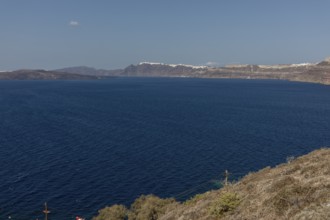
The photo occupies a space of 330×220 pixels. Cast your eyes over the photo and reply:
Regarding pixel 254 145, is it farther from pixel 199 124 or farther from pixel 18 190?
pixel 18 190

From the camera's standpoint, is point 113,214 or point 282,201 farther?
point 113,214

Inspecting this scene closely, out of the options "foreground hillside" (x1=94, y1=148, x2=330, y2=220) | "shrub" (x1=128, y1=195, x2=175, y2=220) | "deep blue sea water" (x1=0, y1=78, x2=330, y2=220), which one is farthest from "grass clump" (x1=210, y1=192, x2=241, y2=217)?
"deep blue sea water" (x1=0, y1=78, x2=330, y2=220)

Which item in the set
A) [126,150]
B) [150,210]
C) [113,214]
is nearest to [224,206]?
[150,210]

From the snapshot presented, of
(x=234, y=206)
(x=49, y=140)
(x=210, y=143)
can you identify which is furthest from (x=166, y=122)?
(x=234, y=206)

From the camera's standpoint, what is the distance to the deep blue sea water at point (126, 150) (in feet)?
213

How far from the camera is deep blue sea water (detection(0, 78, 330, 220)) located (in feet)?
213

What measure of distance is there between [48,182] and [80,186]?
674cm

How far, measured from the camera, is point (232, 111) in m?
Result: 165

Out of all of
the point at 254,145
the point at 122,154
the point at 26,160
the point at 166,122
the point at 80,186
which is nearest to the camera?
the point at 80,186

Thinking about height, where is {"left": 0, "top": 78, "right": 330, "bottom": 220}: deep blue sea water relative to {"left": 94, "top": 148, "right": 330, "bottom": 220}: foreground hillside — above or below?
below

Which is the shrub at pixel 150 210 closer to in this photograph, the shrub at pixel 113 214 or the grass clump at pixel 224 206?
the shrub at pixel 113 214

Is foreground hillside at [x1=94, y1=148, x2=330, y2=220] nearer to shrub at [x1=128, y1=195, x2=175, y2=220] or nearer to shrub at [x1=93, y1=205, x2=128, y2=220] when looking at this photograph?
shrub at [x1=128, y1=195, x2=175, y2=220]

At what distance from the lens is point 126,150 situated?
92875mm

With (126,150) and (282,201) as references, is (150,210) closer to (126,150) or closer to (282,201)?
(282,201)
